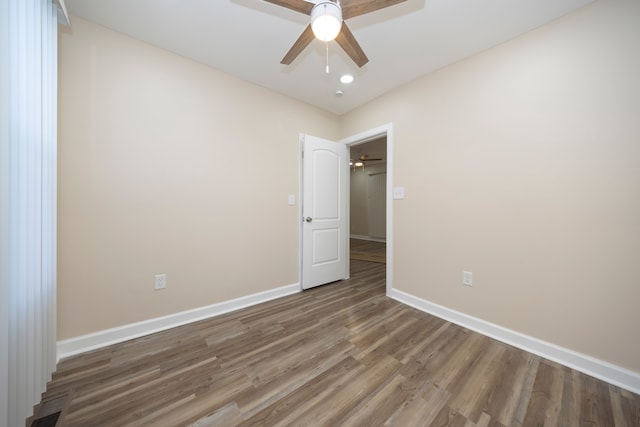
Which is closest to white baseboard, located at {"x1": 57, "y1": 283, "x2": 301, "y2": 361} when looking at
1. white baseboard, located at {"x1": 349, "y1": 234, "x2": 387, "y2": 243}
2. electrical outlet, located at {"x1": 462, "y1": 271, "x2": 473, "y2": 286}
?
electrical outlet, located at {"x1": 462, "y1": 271, "x2": 473, "y2": 286}

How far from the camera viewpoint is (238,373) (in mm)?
1431

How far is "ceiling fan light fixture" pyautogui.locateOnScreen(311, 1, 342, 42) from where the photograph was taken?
1116 millimetres

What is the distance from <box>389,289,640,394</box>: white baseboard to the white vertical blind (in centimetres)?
280

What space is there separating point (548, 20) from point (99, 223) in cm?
374

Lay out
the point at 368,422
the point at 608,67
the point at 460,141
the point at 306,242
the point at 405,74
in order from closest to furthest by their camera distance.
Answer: the point at 368,422 → the point at 608,67 → the point at 460,141 → the point at 405,74 → the point at 306,242

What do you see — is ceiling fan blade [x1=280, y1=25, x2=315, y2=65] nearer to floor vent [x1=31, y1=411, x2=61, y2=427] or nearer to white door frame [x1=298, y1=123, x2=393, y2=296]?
white door frame [x1=298, y1=123, x2=393, y2=296]

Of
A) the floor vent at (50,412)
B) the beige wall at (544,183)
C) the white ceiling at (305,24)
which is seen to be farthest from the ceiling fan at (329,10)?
the floor vent at (50,412)

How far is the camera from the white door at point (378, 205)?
6.75m

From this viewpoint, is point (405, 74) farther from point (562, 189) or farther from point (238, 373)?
point (238, 373)

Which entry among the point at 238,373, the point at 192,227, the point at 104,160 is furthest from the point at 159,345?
the point at 104,160

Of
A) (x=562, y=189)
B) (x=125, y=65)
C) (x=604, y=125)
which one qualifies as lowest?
(x=562, y=189)

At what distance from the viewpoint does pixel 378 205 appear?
6887 mm

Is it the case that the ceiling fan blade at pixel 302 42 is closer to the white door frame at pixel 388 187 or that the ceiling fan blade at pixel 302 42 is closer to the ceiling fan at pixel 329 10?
the ceiling fan at pixel 329 10

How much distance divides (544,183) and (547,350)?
124 centimetres
